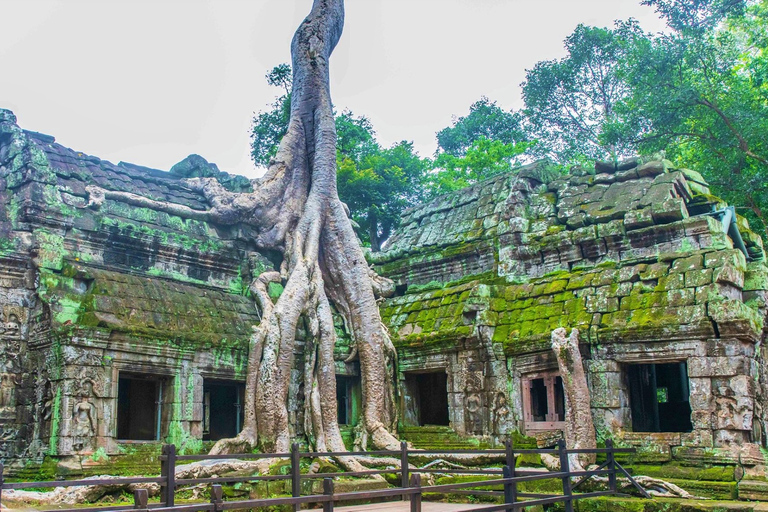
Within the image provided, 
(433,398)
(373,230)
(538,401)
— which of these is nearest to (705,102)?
(538,401)

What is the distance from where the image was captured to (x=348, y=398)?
40.1 feet

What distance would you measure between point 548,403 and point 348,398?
3256mm

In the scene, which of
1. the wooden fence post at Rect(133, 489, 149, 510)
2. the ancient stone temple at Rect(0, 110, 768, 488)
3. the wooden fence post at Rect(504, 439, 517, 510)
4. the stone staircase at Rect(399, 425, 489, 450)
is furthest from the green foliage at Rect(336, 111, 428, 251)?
the wooden fence post at Rect(133, 489, 149, 510)

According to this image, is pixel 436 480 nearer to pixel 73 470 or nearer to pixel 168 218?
pixel 73 470

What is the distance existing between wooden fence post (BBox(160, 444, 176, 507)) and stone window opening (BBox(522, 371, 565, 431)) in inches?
265

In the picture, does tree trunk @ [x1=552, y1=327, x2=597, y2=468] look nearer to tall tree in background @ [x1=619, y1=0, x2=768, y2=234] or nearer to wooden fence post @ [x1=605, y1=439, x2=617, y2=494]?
wooden fence post @ [x1=605, y1=439, x2=617, y2=494]

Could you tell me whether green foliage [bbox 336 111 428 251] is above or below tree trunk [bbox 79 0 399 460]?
above

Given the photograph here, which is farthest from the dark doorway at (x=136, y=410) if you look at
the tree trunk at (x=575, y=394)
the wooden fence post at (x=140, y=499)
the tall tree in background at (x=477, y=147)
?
the tall tree in background at (x=477, y=147)

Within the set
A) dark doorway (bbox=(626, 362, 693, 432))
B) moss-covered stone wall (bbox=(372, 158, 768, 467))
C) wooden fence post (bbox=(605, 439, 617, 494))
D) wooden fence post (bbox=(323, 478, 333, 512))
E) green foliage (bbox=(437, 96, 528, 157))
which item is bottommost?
wooden fence post (bbox=(605, 439, 617, 494))

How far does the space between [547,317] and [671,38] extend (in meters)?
8.37

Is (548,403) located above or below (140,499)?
above

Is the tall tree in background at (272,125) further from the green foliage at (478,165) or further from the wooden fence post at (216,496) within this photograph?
the wooden fence post at (216,496)

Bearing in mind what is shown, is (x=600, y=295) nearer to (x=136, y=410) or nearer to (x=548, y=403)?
(x=548, y=403)

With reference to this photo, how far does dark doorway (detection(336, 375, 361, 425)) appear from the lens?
39.7 ft
